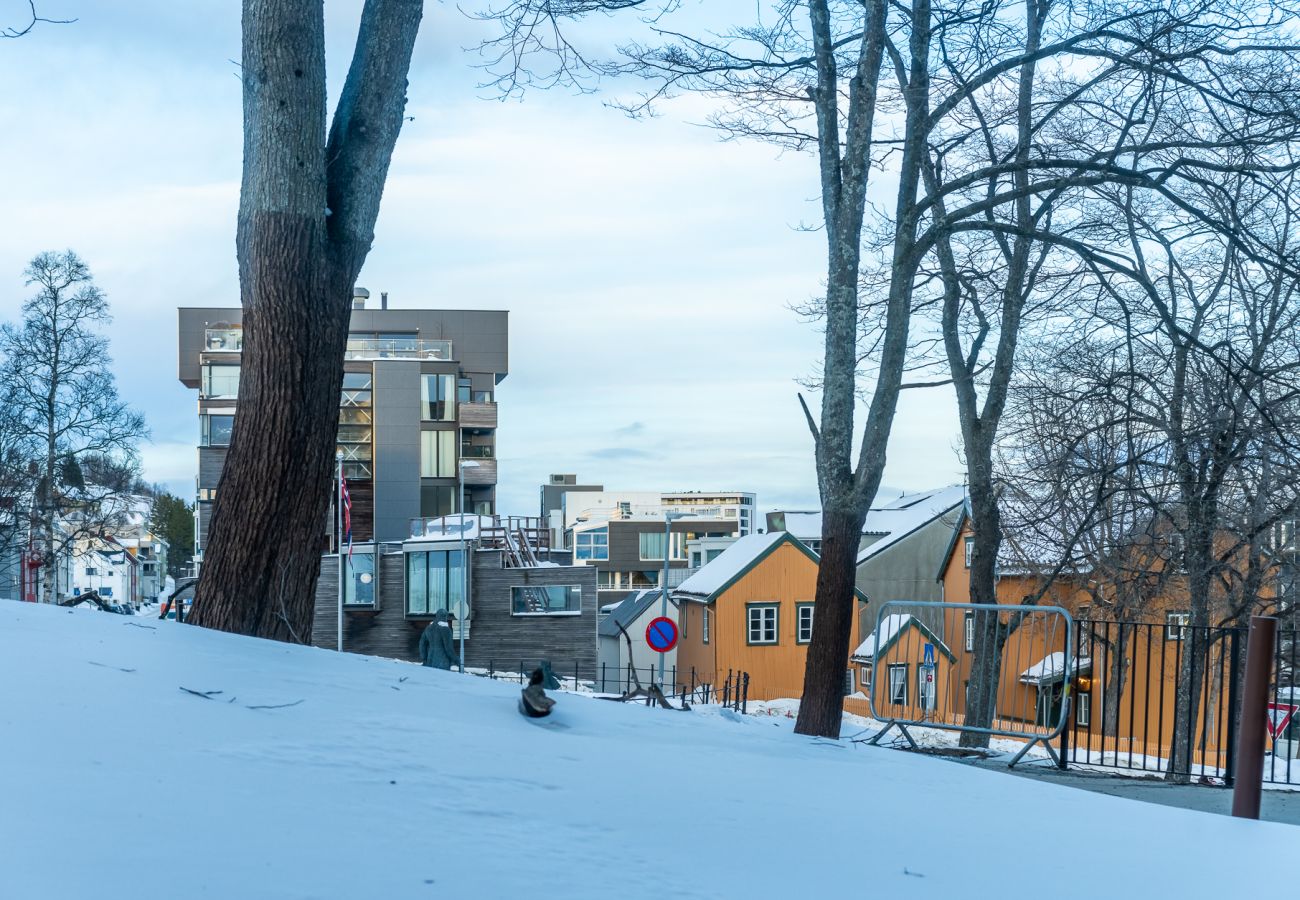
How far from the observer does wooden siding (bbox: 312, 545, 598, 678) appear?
137ft

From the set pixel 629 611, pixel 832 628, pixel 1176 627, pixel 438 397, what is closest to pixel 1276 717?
pixel 1176 627

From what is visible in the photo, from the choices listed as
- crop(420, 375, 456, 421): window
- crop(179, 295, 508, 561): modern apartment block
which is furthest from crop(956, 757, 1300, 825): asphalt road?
crop(420, 375, 456, 421): window

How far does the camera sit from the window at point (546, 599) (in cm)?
4184

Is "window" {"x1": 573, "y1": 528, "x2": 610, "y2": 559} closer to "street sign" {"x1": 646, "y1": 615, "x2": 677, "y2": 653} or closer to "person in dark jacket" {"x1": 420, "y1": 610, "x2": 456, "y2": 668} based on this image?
"street sign" {"x1": 646, "y1": 615, "x2": 677, "y2": 653}

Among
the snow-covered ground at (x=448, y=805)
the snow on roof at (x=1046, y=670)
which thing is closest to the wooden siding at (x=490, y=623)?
the snow on roof at (x=1046, y=670)

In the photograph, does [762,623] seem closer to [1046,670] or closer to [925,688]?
[1046,670]

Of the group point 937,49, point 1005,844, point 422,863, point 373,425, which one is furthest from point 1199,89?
point 373,425

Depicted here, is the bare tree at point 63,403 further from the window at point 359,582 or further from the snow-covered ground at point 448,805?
the snow-covered ground at point 448,805

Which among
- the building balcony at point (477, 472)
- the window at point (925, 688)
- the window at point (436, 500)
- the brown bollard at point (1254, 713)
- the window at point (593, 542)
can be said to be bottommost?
the window at point (593, 542)

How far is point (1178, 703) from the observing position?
57.4ft

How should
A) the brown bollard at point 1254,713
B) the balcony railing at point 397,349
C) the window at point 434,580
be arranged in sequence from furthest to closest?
the balcony railing at point 397,349, the window at point 434,580, the brown bollard at point 1254,713

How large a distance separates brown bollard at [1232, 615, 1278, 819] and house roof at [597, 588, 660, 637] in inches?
1767

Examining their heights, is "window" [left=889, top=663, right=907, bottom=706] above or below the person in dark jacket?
above

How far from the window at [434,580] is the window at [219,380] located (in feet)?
49.1
